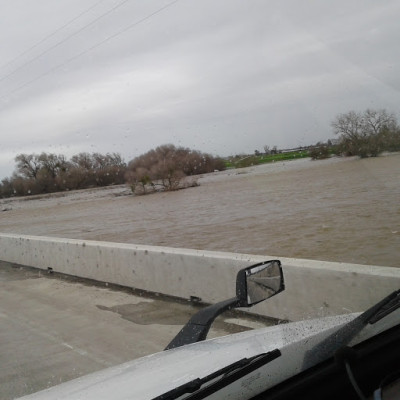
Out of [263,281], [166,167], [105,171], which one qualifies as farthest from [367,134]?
[105,171]

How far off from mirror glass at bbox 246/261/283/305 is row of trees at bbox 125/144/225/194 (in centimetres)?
3371

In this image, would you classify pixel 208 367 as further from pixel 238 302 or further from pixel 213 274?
pixel 213 274

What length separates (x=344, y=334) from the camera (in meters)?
2.12

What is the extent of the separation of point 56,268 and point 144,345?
544 cm

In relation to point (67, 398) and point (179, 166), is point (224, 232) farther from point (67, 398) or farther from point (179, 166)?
point (179, 166)

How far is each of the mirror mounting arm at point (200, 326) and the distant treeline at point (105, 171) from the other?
112 feet

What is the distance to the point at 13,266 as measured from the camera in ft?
42.3

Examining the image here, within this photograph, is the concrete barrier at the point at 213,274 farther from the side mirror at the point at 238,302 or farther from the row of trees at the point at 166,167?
the row of trees at the point at 166,167

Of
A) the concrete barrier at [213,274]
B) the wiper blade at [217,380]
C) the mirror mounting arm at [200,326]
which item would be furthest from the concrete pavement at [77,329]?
the wiper blade at [217,380]

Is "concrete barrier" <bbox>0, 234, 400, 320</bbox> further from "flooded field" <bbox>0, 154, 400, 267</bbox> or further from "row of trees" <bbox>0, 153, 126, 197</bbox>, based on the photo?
"row of trees" <bbox>0, 153, 126, 197</bbox>

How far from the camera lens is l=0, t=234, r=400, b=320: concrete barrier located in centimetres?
511

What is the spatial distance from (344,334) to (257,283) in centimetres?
93

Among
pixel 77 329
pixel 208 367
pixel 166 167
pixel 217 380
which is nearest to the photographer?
pixel 217 380

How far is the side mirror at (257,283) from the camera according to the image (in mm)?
2920
